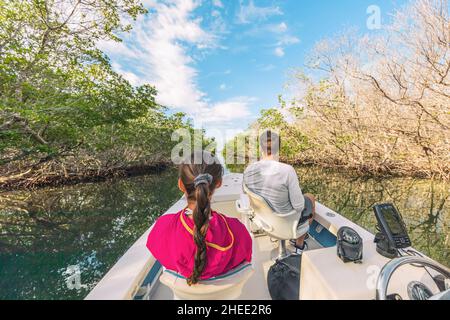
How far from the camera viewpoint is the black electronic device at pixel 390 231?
3.79 feet

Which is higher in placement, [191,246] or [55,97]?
[55,97]

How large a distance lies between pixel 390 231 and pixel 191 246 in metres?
1.26

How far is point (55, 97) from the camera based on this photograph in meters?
6.53

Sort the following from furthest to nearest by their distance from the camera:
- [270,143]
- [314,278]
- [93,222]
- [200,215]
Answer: [93,222]
[270,143]
[314,278]
[200,215]

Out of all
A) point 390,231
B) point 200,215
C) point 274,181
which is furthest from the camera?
point 274,181

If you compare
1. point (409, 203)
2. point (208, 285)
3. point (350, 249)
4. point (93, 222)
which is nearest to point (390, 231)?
point (350, 249)

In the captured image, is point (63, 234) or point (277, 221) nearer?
point (277, 221)

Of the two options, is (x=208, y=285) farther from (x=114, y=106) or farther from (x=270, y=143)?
(x=114, y=106)

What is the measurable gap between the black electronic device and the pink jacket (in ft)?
2.94

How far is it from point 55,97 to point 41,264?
5658mm

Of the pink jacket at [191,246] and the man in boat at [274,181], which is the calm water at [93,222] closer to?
the pink jacket at [191,246]

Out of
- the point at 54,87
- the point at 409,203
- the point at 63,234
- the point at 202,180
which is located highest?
the point at 54,87

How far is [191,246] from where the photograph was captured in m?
0.93

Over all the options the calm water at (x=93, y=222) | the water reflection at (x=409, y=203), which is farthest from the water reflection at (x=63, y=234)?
the water reflection at (x=409, y=203)
